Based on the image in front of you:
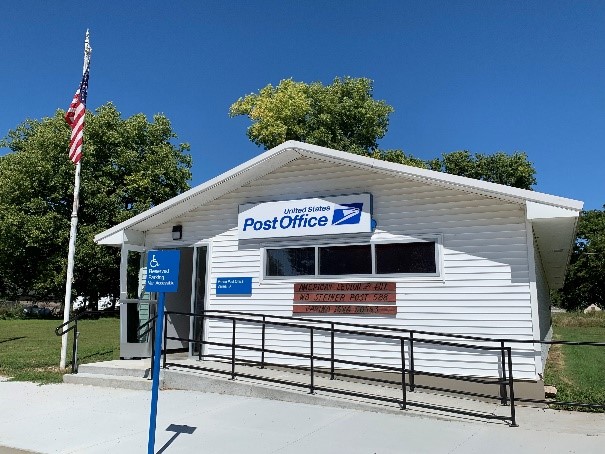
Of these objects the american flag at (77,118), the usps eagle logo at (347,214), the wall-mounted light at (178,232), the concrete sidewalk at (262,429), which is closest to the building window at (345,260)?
the usps eagle logo at (347,214)

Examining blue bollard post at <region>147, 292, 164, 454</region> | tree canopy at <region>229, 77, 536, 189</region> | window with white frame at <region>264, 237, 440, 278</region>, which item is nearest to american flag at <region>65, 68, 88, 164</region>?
window with white frame at <region>264, 237, 440, 278</region>

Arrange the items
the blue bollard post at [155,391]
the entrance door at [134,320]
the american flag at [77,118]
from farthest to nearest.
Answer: the american flag at [77,118], the entrance door at [134,320], the blue bollard post at [155,391]

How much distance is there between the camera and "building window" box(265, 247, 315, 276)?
10016mm

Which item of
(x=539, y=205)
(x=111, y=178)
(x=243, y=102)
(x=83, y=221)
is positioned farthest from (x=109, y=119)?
(x=539, y=205)

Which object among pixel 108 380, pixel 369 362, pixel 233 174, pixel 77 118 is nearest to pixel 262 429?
pixel 369 362

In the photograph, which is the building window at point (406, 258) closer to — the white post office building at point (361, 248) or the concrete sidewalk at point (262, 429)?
the white post office building at point (361, 248)

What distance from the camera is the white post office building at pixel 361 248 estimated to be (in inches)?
330

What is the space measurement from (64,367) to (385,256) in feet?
23.9

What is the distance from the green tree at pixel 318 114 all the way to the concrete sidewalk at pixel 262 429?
2754 cm

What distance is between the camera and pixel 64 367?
1135cm

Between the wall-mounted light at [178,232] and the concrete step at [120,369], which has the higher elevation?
the wall-mounted light at [178,232]

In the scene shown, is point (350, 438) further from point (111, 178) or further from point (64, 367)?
point (111, 178)

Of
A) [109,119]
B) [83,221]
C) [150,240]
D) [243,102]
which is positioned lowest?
[150,240]

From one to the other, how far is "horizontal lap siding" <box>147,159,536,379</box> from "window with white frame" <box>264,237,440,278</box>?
16 centimetres
